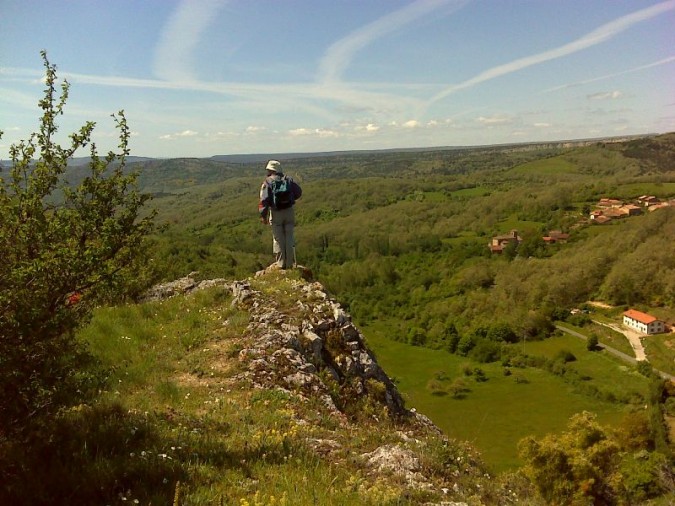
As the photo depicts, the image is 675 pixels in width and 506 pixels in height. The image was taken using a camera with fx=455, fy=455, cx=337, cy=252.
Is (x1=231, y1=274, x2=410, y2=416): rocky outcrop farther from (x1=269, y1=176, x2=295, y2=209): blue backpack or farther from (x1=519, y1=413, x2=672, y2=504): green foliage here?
(x1=519, y1=413, x2=672, y2=504): green foliage

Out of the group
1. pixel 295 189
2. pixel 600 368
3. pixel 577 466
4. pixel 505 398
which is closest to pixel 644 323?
pixel 600 368

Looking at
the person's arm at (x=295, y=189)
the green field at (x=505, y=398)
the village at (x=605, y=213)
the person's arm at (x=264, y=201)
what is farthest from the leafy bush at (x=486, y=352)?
the person's arm at (x=264, y=201)

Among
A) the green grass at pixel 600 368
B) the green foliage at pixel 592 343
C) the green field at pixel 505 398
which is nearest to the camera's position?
the green field at pixel 505 398

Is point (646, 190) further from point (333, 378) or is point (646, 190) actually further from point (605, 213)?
point (333, 378)

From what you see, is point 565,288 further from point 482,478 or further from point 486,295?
point 482,478

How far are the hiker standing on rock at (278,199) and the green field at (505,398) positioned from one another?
135ft

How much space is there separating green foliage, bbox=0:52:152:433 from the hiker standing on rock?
7.29 m

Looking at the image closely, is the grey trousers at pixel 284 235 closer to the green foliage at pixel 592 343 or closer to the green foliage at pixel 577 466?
the green foliage at pixel 577 466

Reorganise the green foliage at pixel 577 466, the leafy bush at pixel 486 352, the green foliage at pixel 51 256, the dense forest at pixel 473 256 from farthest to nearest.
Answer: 1. the dense forest at pixel 473 256
2. the leafy bush at pixel 486 352
3. the green foliage at pixel 577 466
4. the green foliage at pixel 51 256

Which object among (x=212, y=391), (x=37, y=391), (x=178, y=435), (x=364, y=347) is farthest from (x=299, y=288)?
(x=37, y=391)

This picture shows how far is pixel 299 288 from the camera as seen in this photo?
13.3 m

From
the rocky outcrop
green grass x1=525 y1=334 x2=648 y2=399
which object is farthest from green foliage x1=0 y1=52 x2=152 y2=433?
green grass x1=525 y1=334 x2=648 y2=399

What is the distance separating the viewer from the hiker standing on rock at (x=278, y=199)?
13.3 metres

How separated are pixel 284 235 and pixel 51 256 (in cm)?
967
